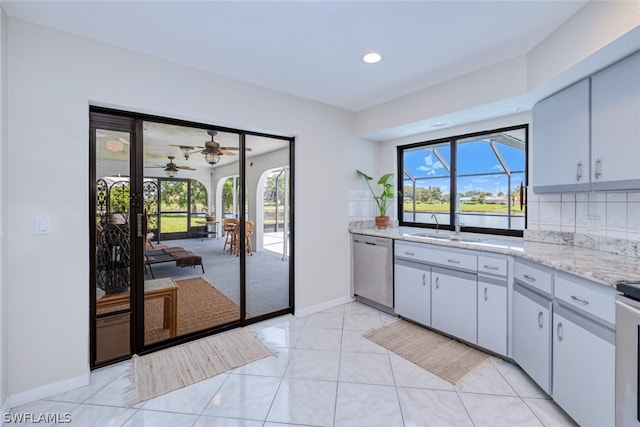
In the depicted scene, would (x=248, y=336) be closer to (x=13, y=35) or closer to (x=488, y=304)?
(x=488, y=304)

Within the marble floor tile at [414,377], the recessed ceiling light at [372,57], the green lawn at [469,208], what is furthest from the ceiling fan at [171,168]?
the green lawn at [469,208]

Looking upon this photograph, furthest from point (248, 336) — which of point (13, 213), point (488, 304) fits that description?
point (488, 304)

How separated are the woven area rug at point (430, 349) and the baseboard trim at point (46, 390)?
231cm

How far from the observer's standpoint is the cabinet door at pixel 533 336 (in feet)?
6.22

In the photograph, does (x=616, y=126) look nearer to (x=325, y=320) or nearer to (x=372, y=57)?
(x=372, y=57)

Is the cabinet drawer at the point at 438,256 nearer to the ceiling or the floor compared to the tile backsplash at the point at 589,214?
nearer to the floor

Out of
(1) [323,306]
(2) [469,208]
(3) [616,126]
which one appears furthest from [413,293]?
(3) [616,126]

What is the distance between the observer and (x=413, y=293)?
120 inches

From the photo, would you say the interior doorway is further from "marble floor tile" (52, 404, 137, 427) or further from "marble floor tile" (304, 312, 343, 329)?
"marble floor tile" (52, 404, 137, 427)

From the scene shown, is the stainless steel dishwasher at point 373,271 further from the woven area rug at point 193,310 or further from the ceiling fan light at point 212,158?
the ceiling fan light at point 212,158

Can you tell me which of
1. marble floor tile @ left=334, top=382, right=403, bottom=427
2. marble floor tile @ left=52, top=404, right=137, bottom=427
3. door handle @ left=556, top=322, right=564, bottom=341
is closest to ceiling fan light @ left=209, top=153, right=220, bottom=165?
marble floor tile @ left=52, top=404, right=137, bottom=427

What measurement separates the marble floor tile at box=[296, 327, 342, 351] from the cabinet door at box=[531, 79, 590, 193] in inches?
88.3

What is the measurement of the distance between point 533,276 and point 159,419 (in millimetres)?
2653

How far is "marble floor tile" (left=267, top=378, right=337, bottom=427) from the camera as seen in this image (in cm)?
176
